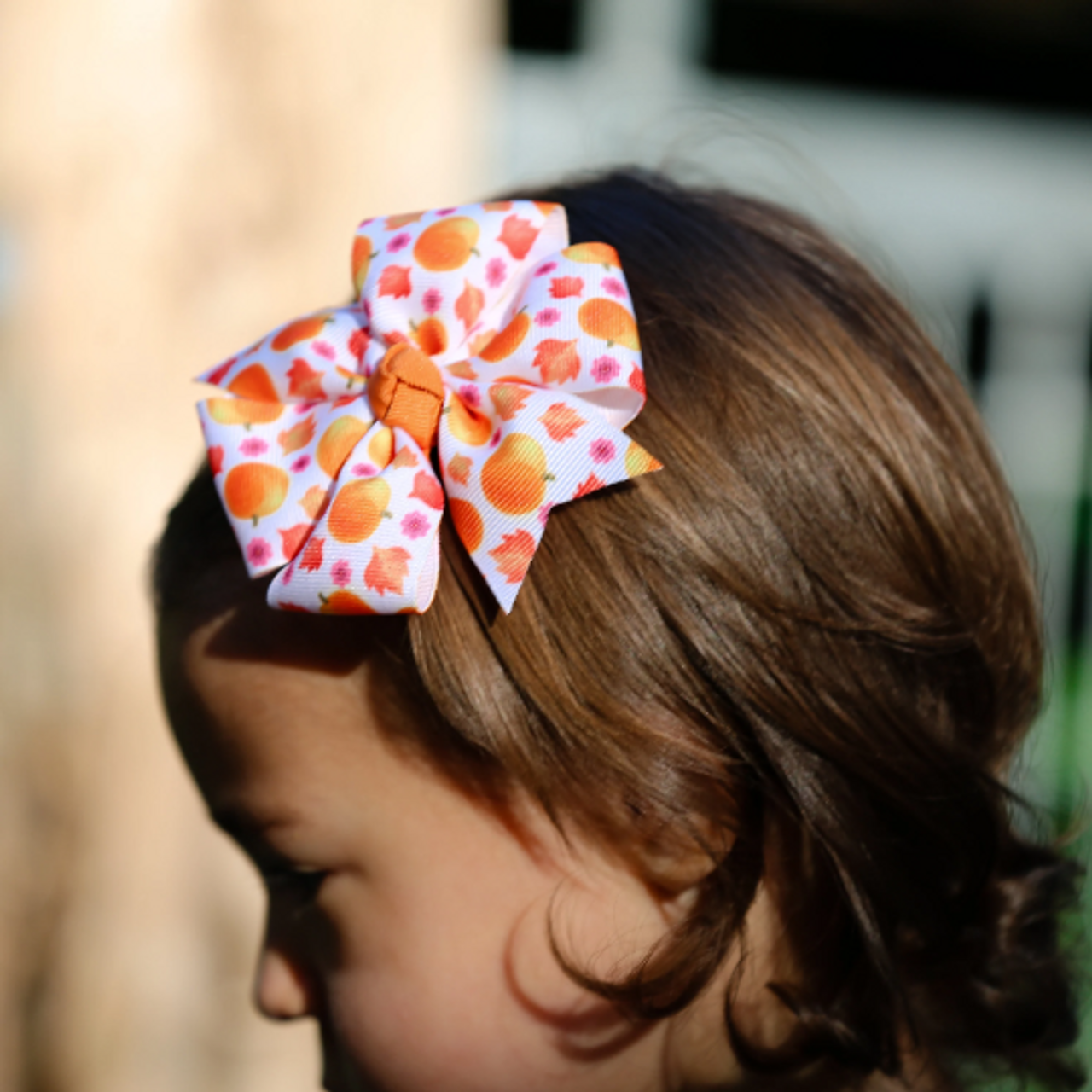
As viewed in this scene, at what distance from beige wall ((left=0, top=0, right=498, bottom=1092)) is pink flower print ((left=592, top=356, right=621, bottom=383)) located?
0.91 metres

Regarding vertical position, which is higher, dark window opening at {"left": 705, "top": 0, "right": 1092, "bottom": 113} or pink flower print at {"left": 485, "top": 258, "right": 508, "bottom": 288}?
dark window opening at {"left": 705, "top": 0, "right": 1092, "bottom": 113}

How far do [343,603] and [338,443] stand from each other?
5.0 inches

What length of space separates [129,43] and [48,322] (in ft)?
1.18

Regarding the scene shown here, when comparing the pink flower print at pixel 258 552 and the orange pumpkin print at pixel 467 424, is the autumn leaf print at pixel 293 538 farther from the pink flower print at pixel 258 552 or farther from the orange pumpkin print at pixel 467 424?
the orange pumpkin print at pixel 467 424

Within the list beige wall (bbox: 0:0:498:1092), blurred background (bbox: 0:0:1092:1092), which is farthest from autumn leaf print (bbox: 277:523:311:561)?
beige wall (bbox: 0:0:498:1092)

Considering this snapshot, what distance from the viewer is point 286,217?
5.23 feet

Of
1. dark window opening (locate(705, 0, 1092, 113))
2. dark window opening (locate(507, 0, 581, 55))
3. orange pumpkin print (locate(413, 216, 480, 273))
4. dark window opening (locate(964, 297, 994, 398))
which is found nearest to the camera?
orange pumpkin print (locate(413, 216, 480, 273))

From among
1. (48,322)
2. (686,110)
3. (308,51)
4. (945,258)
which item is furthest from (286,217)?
(945,258)

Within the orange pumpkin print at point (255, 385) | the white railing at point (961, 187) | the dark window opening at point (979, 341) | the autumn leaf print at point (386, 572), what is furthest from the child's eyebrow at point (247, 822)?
the dark window opening at point (979, 341)

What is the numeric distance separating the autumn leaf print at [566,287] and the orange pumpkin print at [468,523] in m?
0.16

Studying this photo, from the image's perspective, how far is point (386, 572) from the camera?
0.75 meters

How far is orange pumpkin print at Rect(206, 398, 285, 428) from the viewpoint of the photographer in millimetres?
871

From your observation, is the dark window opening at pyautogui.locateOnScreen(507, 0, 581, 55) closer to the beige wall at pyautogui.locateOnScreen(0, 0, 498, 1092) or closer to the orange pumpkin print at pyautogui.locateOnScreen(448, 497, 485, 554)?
the beige wall at pyautogui.locateOnScreen(0, 0, 498, 1092)

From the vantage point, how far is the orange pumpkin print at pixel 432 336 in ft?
2.80
